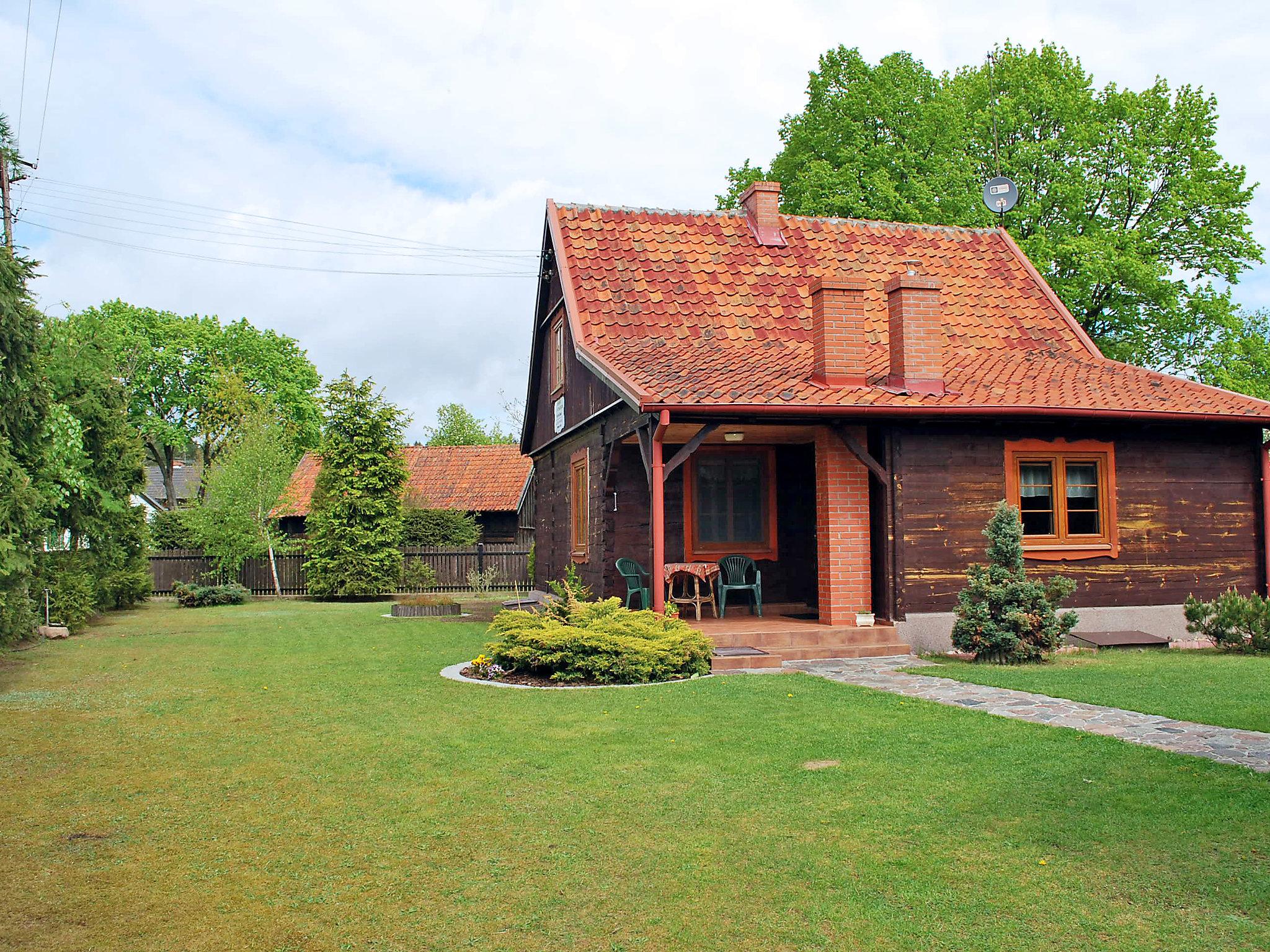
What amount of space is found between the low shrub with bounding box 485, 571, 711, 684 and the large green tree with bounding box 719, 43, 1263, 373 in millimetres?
18216

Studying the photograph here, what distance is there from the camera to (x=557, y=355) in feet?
63.3

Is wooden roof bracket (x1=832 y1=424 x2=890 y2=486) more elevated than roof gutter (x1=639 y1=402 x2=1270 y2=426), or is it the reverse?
roof gutter (x1=639 y1=402 x2=1270 y2=426)

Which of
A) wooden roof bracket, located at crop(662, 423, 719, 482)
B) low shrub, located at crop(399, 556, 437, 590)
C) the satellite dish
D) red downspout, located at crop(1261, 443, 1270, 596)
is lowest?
low shrub, located at crop(399, 556, 437, 590)

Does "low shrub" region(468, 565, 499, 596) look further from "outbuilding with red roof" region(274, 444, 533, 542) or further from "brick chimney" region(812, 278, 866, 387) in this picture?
"brick chimney" region(812, 278, 866, 387)

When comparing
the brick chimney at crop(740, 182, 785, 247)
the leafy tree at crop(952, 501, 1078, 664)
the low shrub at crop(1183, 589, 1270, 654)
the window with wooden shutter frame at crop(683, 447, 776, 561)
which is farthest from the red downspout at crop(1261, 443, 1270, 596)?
the brick chimney at crop(740, 182, 785, 247)

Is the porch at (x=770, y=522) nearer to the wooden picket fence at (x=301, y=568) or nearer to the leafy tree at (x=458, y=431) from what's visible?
the wooden picket fence at (x=301, y=568)

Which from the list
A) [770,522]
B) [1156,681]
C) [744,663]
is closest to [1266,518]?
[1156,681]

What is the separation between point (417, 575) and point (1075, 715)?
2490 centimetres

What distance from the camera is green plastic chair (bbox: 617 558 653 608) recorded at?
15055mm

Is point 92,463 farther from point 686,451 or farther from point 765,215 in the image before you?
point 686,451

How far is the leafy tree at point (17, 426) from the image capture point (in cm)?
1177

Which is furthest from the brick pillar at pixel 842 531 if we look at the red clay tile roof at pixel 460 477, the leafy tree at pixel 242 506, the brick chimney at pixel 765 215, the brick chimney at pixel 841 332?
the red clay tile roof at pixel 460 477

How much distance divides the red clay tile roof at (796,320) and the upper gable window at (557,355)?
2.14 meters

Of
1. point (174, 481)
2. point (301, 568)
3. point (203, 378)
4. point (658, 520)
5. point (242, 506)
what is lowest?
point (301, 568)
